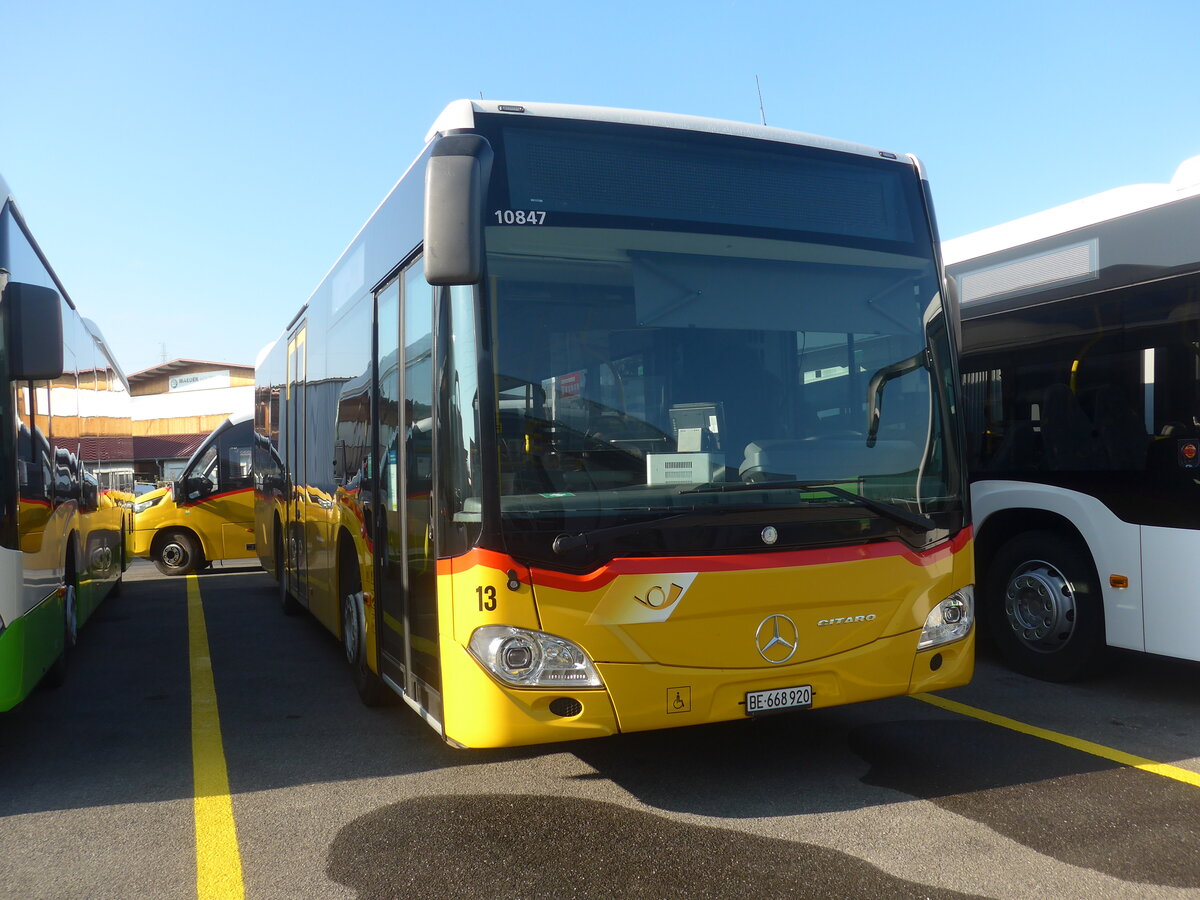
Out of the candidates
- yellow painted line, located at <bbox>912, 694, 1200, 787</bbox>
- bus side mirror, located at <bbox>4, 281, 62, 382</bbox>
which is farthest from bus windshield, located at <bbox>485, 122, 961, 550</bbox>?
bus side mirror, located at <bbox>4, 281, 62, 382</bbox>

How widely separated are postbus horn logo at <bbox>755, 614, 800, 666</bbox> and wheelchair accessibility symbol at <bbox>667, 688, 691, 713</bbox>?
357 mm

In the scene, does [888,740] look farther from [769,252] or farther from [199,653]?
[199,653]

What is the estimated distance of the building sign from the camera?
196 feet

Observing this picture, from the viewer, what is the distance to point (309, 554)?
856 centimetres

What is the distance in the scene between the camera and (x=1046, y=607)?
22.2 feet

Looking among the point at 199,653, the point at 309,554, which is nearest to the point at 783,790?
the point at 309,554

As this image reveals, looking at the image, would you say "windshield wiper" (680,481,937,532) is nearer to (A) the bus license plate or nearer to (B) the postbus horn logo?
(B) the postbus horn logo

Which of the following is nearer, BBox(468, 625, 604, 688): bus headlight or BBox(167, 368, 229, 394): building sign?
BBox(468, 625, 604, 688): bus headlight

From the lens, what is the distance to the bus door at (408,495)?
15.2 ft

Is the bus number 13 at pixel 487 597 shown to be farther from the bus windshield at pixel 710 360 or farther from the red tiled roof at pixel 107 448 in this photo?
the red tiled roof at pixel 107 448

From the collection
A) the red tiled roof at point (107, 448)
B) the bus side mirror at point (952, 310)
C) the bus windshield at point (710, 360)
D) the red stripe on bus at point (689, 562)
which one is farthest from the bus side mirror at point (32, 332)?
the bus side mirror at point (952, 310)

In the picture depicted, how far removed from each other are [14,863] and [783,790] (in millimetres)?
3112

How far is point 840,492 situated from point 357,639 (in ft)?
11.2

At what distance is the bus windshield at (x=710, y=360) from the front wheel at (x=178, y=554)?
1287 centimetres
